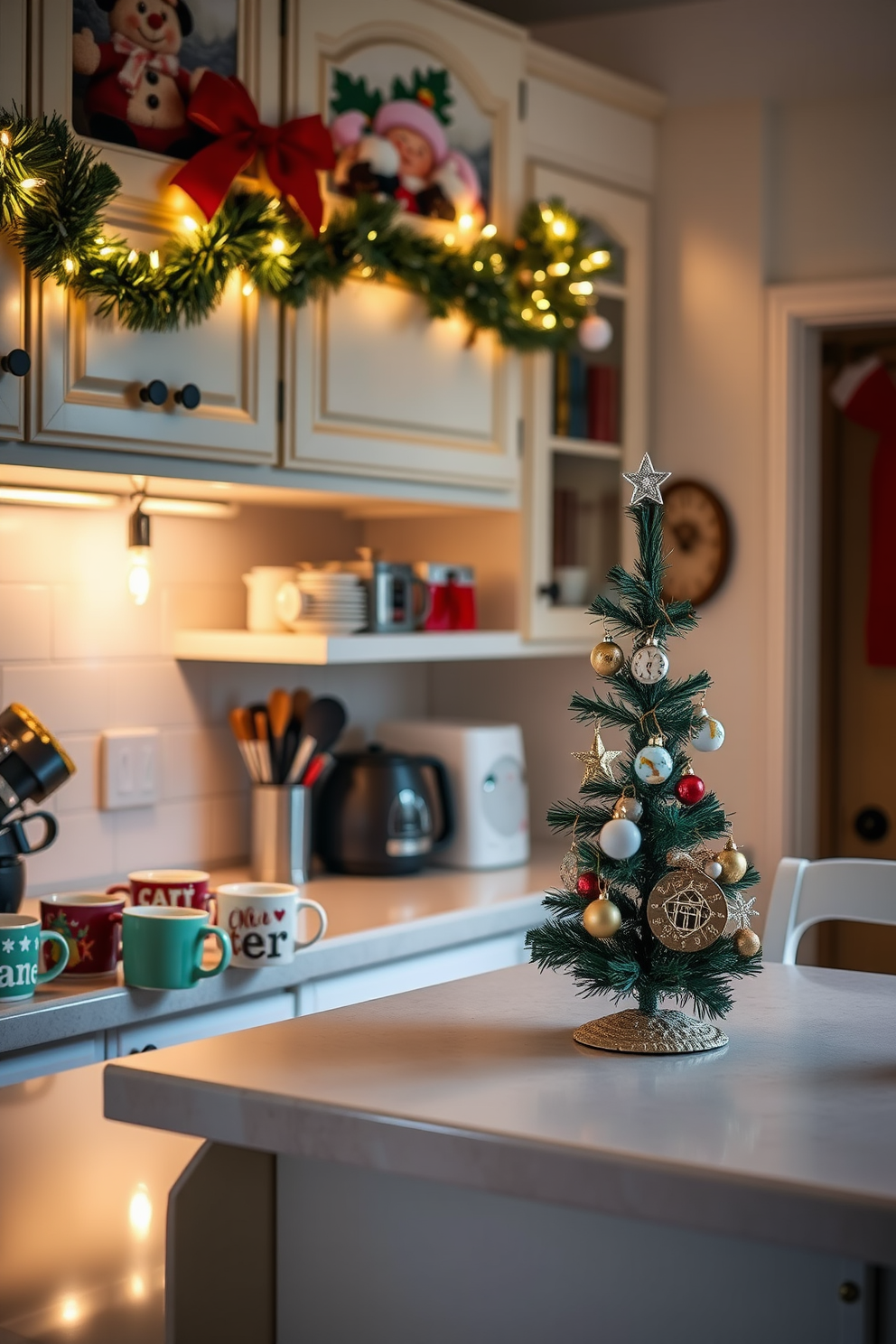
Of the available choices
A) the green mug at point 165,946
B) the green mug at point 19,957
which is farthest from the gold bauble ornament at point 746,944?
the green mug at point 19,957

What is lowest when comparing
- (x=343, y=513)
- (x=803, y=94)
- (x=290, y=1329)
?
(x=290, y=1329)

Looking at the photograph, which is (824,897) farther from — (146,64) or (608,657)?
(146,64)

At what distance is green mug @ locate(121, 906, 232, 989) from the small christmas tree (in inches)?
28.0

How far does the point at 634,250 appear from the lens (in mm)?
3135

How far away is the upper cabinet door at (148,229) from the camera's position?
2043 millimetres

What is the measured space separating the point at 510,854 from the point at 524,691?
1.60 ft

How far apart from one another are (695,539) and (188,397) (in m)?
1.35

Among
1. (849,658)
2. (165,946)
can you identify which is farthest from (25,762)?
(849,658)

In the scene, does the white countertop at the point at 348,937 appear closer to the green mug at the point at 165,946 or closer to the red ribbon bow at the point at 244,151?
the green mug at the point at 165,946

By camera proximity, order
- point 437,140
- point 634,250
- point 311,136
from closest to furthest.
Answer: point 311,136, point 437,140, point 634,250

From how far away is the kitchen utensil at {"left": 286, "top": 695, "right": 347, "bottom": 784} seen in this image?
265 centimetres

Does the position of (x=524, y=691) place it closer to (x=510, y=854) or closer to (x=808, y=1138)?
(x=510, y=854)

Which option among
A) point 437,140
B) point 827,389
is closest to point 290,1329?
point 437,140

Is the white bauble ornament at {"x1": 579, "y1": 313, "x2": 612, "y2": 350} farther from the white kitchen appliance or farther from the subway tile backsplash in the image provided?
the white kitchen appliance
